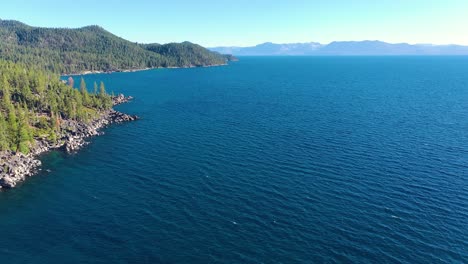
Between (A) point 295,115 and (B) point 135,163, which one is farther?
(A) point 295,115

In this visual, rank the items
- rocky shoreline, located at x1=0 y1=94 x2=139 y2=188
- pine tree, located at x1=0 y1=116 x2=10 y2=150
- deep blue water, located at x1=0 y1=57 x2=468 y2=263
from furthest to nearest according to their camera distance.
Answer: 1. pine tree, located at x1=0 y1=116 x2=10 y2=150
2. rocky shoreline, located at x1=0 y1=94 x2=139 y2=188
3. deep blue water, located at x1=0 y1=57 x2=468 y2=263

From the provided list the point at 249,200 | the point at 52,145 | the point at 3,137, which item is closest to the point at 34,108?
the point at 52,145

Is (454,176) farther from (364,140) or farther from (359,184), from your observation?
(364,140)

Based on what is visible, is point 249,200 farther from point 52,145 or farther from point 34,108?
point 34,108

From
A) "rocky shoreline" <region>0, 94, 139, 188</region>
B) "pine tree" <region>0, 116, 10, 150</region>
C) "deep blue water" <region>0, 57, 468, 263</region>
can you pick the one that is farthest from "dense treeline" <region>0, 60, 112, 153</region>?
"deep blue water" <region>0, 57, 468, 263</region>

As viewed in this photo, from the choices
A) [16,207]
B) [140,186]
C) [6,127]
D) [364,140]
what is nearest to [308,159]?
[364,140]

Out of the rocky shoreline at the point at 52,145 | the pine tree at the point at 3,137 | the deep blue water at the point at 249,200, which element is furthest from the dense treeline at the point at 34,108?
the deep blue water at the point at 249,200

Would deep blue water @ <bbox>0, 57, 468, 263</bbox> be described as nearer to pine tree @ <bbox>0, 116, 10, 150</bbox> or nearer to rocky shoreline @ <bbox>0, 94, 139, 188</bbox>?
rocky shoreline @ <bbox>0, 94, 139, 188</bbox>
